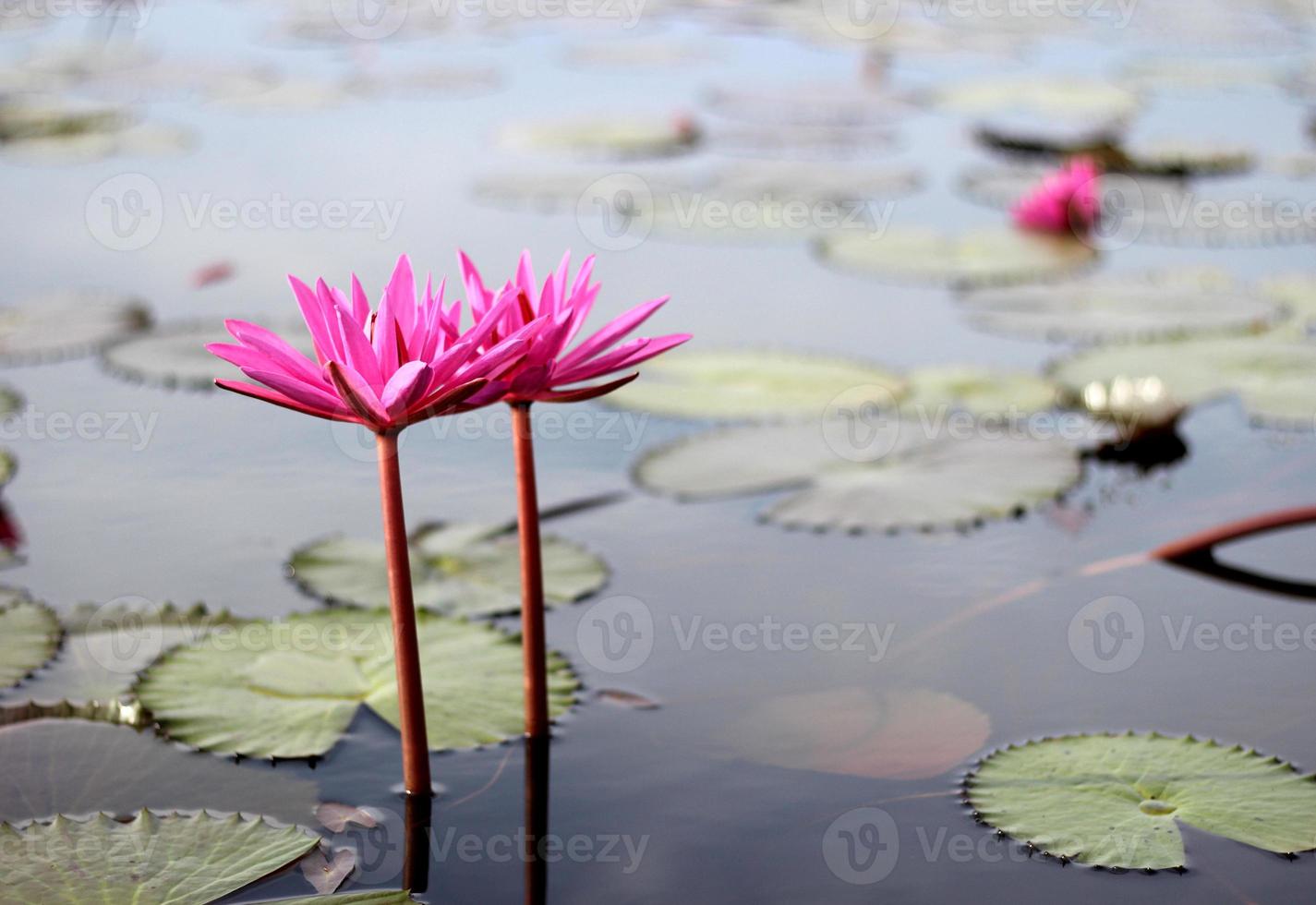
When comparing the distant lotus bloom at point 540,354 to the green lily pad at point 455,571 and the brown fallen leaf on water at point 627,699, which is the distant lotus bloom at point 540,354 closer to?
the brown fallen leaf on water at point 627,699

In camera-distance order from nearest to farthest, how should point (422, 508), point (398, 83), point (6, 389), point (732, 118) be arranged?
point (422, 508)
point (6, 389)
point (732, 118)
point (398, 83)

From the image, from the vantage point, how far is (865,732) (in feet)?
5.18

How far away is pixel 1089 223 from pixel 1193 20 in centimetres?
384

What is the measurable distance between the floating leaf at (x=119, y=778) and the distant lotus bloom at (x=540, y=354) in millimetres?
287

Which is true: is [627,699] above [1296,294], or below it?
below

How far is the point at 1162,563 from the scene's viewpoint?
201cm

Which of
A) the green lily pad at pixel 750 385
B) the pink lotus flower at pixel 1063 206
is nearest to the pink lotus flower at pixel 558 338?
the green lily pad at pixel 750 385

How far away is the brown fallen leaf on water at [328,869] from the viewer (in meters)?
1.27

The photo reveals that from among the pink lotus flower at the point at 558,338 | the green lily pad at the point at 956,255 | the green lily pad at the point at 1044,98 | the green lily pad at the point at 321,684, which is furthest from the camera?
the green lily pad at the point at 1044,98

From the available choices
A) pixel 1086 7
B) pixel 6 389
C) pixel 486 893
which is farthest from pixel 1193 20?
pixel 486 893

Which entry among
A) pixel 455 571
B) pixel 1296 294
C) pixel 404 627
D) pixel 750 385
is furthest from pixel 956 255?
pixel 404 627

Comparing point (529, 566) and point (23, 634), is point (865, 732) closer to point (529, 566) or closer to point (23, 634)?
point (529, 566)

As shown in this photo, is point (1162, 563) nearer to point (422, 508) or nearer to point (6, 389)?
point (422, 508)

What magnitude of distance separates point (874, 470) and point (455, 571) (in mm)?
739
